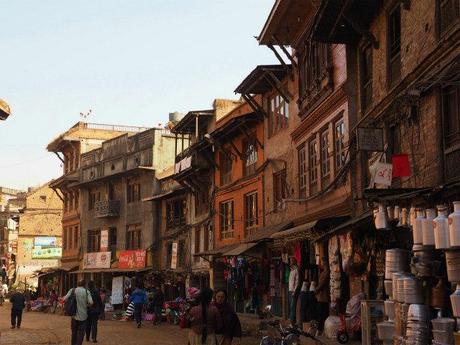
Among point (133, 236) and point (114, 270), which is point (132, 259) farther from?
point (133, 236)

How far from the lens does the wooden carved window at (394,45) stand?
49.7ft

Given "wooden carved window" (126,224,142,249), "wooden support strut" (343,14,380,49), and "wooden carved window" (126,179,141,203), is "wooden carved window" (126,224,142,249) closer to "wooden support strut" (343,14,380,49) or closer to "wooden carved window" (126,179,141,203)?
"wooden carved window" (126,179,141,203)

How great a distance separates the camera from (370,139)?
603 inches

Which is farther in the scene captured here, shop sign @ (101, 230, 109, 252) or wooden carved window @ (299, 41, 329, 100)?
shop sign @ (101, 230, 109, 252)

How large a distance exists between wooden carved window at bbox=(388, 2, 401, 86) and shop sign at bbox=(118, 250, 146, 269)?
31.0 m

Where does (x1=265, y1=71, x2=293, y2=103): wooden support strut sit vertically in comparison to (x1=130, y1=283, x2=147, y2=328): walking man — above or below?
above

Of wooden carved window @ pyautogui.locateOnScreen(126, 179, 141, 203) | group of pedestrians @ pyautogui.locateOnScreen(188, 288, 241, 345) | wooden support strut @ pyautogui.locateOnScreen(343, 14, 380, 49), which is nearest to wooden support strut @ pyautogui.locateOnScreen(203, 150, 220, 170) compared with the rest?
wooden carved window @ pyautogui.locateOnScreen(126, 179, 141, 203)

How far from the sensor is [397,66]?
49.9 ft

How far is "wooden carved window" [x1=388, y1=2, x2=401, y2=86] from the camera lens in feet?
49.7

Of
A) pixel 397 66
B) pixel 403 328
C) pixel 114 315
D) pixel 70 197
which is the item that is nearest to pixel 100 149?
pixel 70 197

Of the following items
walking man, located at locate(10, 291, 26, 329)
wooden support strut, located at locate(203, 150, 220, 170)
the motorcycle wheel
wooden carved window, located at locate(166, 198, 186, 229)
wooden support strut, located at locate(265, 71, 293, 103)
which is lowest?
the motorcycle wheel

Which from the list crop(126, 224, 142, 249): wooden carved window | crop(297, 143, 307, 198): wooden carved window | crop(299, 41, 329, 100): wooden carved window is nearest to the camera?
crop(299, 41, 329, 100): wooden carved window

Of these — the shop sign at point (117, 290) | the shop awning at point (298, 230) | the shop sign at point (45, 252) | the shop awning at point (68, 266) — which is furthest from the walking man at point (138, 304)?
the shop sign at point (45, 252)

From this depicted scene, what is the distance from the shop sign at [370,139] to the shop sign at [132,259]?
30681mm
